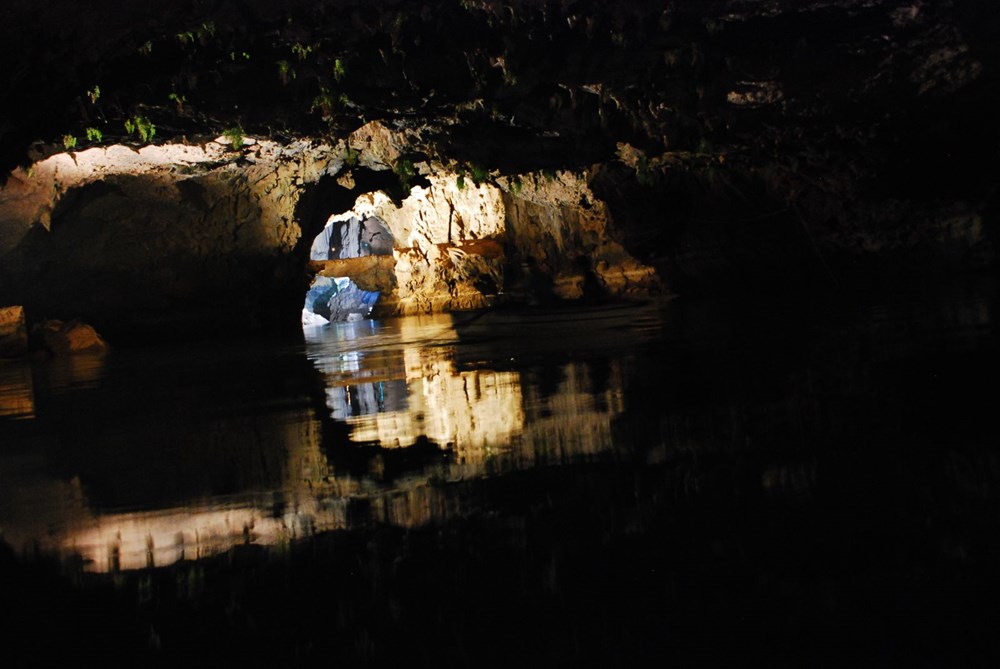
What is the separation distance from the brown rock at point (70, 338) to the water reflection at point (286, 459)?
11.0 meters

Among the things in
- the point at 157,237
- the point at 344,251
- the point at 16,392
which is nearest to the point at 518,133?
the point at 16,392

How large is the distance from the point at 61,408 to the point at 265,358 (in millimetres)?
3996

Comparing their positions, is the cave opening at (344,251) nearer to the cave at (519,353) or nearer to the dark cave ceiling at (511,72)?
the cave at (519,353)

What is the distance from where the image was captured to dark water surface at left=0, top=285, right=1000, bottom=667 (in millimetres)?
1720

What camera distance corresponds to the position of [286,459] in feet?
12.3

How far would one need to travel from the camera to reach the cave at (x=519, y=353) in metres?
1.90

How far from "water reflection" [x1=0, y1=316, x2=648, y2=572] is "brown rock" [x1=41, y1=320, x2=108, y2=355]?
36.1 ft

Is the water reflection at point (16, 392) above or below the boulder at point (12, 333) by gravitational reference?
below

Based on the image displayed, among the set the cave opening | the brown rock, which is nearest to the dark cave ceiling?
the cave opening

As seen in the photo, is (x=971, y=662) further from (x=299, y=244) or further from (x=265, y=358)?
(x=299, y=244)

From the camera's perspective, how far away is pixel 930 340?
A: 5.85m

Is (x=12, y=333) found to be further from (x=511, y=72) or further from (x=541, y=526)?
(x=541, y=526)

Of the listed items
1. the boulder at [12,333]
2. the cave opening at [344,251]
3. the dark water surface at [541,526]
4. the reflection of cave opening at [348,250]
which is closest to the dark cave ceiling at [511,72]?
the dark water surface at [541,526]

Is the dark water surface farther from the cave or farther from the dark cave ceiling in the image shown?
the dark cave ceiling
